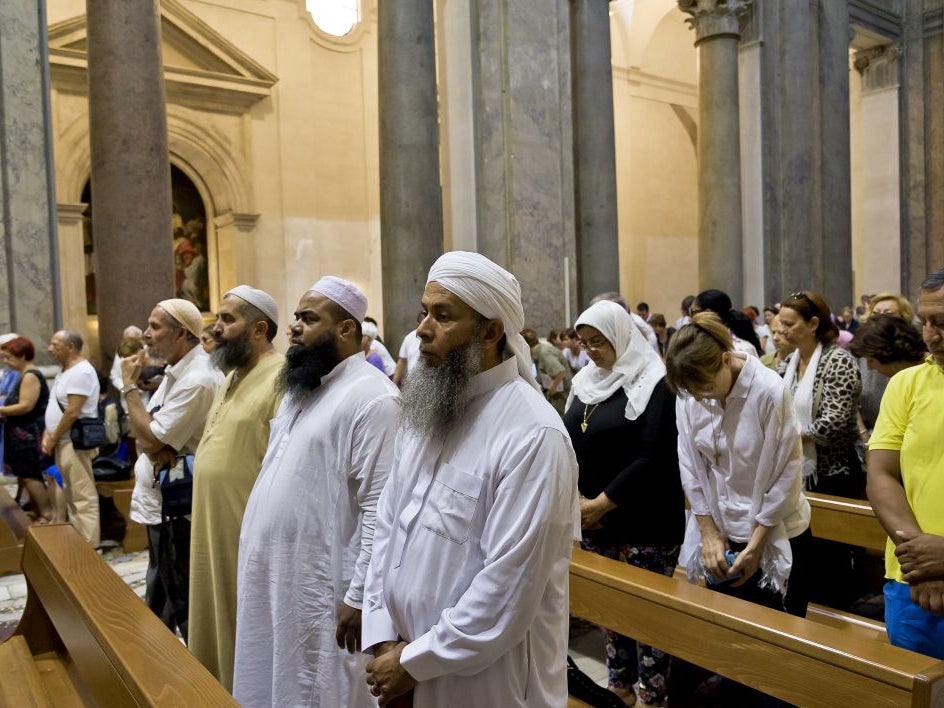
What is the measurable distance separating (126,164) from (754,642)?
7.34 meters

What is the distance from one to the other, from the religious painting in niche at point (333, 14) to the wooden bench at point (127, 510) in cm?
1198

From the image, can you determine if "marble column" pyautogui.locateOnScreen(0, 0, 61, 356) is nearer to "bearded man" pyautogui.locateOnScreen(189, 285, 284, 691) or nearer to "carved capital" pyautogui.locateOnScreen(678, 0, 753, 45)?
"bearded man" pyautogui.locateOnScreen(189, 285, 284, 691)

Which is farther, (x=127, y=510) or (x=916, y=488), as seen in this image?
(x=127, y=510)

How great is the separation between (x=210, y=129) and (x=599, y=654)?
549 inches

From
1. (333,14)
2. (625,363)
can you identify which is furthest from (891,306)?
(333,14)

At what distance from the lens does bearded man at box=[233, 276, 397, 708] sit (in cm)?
287

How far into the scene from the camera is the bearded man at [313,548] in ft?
9.40

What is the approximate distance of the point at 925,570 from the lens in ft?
8.41

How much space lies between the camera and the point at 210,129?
1578 centimetres

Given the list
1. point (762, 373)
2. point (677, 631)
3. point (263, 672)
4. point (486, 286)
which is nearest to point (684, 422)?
point (762, 373)

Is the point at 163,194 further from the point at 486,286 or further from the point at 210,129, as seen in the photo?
the point at 210,129

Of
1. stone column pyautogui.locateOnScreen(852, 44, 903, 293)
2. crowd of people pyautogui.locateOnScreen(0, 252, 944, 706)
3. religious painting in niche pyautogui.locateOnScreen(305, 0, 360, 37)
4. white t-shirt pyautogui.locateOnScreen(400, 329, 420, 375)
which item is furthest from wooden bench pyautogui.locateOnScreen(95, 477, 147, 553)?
stone column pyautogui.locateOnScreen(852, 44, 903, 293)

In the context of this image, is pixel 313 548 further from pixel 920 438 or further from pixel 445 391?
pixel 920 438

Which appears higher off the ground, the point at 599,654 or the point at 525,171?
the point at 525,171
